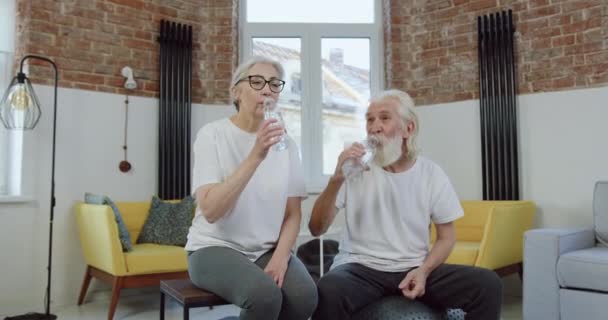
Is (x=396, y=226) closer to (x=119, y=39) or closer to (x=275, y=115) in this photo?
(x=275, y=115)

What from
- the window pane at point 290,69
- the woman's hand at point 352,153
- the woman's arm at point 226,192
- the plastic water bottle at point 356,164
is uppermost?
the window pane at point 290,69

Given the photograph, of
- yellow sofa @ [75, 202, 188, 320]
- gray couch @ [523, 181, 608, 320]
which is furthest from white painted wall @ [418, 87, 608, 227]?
yellow sofa @ [75, 202, 188, 320]

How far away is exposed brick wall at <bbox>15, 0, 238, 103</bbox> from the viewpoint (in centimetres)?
347

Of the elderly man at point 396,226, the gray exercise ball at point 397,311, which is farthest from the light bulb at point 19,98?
the gray exercise ball at point 397,311

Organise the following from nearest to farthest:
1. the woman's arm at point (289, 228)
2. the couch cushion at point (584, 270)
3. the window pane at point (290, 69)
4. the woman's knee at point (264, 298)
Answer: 1. the woman's knee at point (264, 298)
2. the woman's arm at point (289, 228)
3. the couch cushion at point (584, 270)
4. the window pane at point (290, 69)

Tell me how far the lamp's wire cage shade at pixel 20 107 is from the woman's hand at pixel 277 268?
2.43 meters

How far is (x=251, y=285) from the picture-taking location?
1432 mm

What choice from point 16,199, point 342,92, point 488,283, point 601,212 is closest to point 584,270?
point 601,212

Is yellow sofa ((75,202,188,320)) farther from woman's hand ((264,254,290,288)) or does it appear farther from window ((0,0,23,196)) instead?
woman's hand ((264,254,290,288))

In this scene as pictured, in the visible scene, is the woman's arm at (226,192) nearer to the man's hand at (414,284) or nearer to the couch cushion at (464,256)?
the man's hand at (414,284)

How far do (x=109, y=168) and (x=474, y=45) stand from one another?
2.95 metres

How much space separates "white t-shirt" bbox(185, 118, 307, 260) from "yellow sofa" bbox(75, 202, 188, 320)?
1512mm

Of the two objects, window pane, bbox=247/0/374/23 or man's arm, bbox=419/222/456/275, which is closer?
man's arm, bbox=419/222/456/275

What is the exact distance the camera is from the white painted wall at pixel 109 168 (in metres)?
3.35
